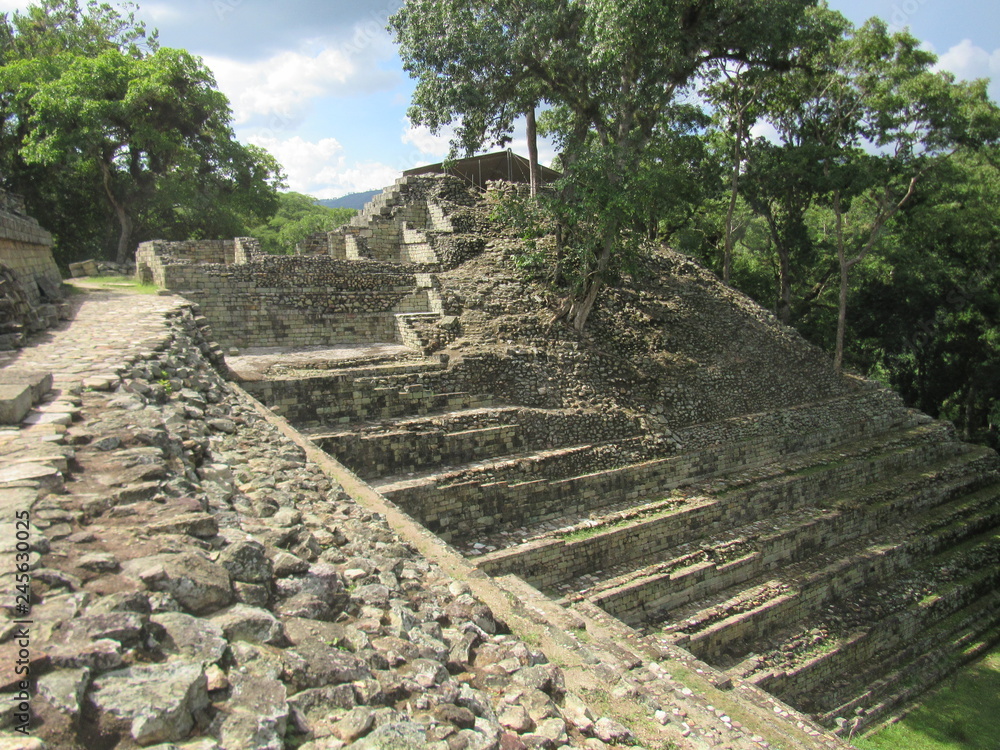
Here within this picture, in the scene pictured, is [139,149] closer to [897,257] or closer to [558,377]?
[558,377]

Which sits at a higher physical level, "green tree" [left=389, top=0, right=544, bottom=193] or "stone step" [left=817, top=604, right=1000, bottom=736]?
"green tree" [left=389, top=0, right=544, bottom=193]

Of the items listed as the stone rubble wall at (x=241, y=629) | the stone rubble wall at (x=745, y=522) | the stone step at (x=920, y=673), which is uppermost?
the stone rubble wall at (x=241, y=629)

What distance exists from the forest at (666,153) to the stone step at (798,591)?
6.33 metres

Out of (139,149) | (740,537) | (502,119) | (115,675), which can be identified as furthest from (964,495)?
(139,149)

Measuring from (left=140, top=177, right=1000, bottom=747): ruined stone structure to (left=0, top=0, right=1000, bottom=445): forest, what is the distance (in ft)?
6.81

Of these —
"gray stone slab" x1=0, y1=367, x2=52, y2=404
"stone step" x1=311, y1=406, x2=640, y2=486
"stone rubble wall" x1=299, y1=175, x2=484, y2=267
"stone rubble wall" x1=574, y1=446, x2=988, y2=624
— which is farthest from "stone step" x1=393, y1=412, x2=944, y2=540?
"stone rubble wall" x1=299, y1=175, x2=484, y2=267

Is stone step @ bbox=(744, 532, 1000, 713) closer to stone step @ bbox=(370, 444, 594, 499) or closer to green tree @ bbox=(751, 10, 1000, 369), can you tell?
stone step @ bbox=(370, 444, 594, 499)

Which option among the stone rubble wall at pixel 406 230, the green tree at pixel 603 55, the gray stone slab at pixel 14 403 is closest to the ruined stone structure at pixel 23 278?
the gray stone slab at pixel 14 403

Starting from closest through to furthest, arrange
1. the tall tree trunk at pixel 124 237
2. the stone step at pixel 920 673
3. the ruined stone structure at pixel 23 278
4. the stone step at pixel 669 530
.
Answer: the ruined stone structure at pixel 23 278 < the stone step at pixel 669 530 < the stone step at pixel 920 673 < the tall tree trunk at pixel 124 237

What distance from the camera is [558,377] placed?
11.6 m

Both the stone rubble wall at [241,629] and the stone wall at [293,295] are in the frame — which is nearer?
the stone rubble wall at [241,629]

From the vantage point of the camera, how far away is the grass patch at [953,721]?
8844 mm

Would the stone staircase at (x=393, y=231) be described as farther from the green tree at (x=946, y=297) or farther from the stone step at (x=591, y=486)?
the green tree at (x=946, y=297)

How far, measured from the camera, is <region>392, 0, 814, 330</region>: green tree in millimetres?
11891
